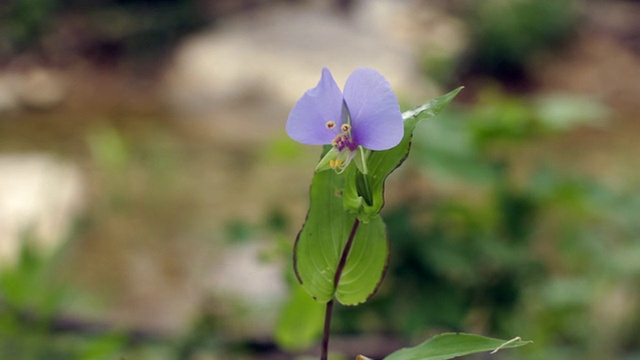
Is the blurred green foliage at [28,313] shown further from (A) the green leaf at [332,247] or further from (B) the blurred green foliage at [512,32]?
(B) the blurred green foliage at [512,32]

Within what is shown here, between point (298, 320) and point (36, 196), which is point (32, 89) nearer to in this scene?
point (36, 196)

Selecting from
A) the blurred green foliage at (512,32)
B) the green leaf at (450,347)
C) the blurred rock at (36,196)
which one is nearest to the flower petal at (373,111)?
the green leaf at (450,347)

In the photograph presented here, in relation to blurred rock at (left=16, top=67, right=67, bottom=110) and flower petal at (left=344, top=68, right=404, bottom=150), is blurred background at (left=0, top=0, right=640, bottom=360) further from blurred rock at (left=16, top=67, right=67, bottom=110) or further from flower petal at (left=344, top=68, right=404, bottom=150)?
flower petal at (left=344, top=68, right=404, bottom=150)

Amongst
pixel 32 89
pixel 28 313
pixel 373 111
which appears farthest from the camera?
pixel 32 89

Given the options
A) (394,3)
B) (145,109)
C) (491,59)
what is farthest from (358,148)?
(394,3)

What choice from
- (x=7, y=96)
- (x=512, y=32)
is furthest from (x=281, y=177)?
(x=512, y=32)

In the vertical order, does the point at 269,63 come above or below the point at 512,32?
above
